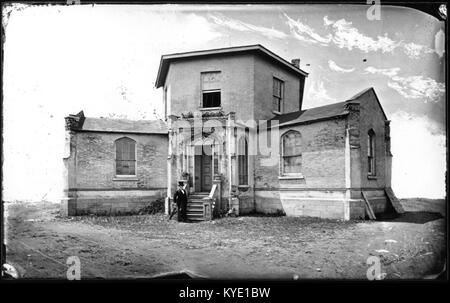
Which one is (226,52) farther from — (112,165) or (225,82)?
(112,165)

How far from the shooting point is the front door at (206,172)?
525 inches

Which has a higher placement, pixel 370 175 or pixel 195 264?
pixel 370 175

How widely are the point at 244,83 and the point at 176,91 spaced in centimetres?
368

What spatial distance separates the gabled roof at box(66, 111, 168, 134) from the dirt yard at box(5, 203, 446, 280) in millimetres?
5297

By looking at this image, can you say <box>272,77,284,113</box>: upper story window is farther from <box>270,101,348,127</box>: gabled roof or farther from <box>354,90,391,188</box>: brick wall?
<box>354,90,391,188</box>: brick wall

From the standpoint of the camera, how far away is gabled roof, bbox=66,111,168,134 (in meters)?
13.0

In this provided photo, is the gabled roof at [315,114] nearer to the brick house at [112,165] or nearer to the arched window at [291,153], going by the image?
the arched window at [291,153]

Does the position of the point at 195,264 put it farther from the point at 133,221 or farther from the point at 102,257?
the point at 133,221

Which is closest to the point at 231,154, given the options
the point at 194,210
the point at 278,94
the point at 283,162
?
the point at 283,162

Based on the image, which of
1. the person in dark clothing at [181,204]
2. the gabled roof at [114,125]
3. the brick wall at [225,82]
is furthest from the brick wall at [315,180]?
the gabled roof at [114,125]

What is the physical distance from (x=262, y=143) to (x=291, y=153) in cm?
156
